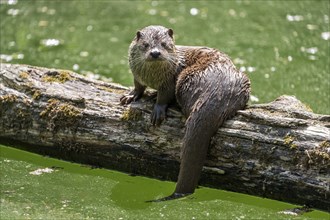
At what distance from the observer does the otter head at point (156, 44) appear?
15.9ft

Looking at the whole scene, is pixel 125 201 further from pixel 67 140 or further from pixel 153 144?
pixel 67 140

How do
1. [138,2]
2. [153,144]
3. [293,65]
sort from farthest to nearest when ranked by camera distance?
[138,2] < [293,65] < [153,144]

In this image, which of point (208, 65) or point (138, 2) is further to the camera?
point (138, 2)

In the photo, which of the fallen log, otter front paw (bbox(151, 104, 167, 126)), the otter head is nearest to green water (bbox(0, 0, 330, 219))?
the fallen log

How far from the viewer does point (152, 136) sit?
189 inches

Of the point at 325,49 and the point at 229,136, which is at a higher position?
the point at 325,49

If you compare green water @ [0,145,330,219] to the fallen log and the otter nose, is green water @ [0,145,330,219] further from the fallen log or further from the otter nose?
the otter nose

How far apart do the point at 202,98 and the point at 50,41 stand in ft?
14.3

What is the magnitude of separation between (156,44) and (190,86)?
1.32ft

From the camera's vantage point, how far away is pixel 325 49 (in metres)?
8.02

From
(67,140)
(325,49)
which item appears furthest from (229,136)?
(325,49)

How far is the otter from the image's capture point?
4500 millimetres

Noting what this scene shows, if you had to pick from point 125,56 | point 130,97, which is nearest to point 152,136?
point 130,97

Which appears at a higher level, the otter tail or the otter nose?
the otter nose
